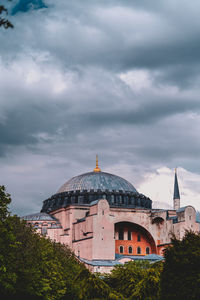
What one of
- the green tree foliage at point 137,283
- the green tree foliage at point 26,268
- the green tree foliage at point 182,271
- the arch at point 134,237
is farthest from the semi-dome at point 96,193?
the green tree foliage at point 182,271

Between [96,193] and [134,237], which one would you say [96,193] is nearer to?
[96,193]

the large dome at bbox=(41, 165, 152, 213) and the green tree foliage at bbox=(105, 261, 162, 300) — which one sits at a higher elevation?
the large dome at bbox=(41, 165, 152, 213)

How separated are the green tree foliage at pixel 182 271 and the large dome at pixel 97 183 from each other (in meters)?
47.4

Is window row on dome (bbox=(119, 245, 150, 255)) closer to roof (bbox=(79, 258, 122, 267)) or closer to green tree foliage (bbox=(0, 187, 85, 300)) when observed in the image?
roof (bbox=(79, 258, 122, 267))

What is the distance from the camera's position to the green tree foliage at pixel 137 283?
37.9 meters

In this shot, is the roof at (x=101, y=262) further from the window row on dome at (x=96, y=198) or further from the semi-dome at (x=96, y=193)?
the window row on dome at (x=96, y=198)

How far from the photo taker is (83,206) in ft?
242

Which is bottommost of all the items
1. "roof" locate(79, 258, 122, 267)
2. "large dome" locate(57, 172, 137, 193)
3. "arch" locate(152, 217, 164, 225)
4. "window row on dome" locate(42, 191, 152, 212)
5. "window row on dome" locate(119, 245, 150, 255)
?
"roof" locate(79, 258, 122, 267)

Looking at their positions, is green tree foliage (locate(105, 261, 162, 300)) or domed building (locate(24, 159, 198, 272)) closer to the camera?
green tree foliage (locate(105, 261, 162, 300))

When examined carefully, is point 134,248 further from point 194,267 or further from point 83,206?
point 194,267

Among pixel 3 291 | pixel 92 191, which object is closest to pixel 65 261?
pixel 3 291

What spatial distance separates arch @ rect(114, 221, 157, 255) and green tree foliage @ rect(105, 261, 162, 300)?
84.1 feet

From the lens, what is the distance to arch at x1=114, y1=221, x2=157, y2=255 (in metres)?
74.4

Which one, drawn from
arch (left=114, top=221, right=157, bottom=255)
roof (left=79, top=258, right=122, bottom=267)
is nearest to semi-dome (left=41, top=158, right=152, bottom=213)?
arch (left=114, top=221, right=157, bottom=255)
